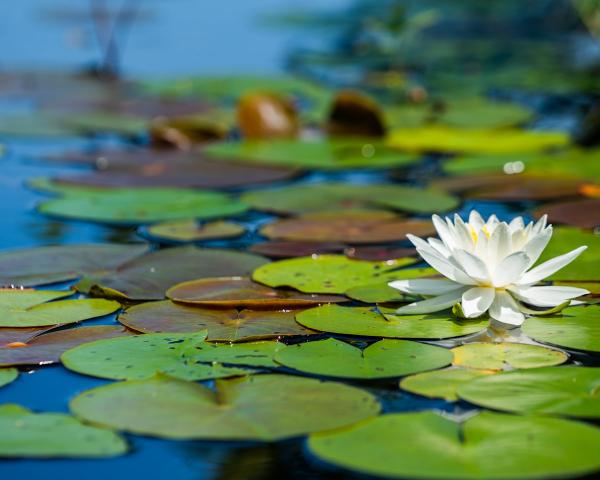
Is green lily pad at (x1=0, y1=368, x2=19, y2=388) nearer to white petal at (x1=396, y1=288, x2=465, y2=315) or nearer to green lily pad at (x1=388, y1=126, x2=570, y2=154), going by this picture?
white petal at (x1=396, y1=288, x2=465, y2=315)

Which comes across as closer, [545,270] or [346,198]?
[545,270]

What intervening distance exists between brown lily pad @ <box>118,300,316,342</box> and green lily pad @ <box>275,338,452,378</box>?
0.37 ft

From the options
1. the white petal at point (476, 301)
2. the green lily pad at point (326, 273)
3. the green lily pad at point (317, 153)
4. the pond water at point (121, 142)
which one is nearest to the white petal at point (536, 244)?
the white petal at point (476, 301)

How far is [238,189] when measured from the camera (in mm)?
3447

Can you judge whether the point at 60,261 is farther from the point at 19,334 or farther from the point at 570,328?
the point at 570,328

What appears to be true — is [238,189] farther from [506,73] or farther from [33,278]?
[506,73]

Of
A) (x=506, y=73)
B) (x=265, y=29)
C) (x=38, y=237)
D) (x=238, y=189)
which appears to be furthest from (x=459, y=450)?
(x=265, y=29)

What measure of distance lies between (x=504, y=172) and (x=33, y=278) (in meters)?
1.83

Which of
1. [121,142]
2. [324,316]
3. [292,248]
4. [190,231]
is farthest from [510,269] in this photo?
[121,142]

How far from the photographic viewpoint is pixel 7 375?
177 cm

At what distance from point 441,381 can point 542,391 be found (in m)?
0.17

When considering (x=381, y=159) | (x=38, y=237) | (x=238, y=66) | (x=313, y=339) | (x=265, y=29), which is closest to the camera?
(x=313, y=339)

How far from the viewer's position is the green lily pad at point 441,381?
5.37 feet

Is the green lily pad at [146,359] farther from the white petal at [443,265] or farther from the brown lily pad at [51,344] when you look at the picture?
the white petal at [443,265]
